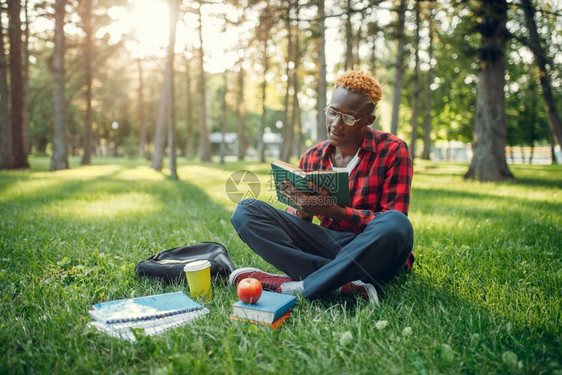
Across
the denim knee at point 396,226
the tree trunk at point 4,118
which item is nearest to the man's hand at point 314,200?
the denim knee at point 396,226

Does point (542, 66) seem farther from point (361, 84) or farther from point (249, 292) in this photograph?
point (249, 292)

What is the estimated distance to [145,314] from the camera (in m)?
2.06

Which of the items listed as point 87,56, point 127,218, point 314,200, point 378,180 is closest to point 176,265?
point 314,200

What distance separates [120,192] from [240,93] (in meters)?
15.0

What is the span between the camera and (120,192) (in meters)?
7.80

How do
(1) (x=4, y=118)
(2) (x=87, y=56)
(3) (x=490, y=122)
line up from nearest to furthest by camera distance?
1. (3) (x=490, y=122)
2. (1) (x=4, y=118)
3. (2) (x=87, y=56)

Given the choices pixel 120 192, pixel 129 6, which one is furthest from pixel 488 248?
pixel 129 6

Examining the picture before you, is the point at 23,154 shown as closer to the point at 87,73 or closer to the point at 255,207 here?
the point at 87,73

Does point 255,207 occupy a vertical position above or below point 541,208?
above

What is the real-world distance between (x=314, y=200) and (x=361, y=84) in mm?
964

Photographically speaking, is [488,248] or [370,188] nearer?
[370,188]

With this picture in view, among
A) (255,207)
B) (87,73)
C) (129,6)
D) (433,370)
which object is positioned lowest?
(433,370)

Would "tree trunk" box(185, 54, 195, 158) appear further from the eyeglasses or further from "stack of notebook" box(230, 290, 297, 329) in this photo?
"stack of notebook" box(230, 290, 297, 329)

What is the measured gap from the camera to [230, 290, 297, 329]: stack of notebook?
1985 mm
